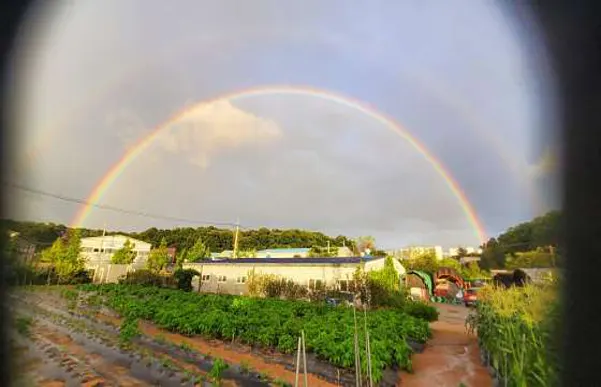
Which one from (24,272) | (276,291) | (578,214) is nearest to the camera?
(578,214)

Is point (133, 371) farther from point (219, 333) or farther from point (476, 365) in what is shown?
point (476, 365)

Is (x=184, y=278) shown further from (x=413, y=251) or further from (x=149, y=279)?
Result: (x=413, y=251)

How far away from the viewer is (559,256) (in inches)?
32.5

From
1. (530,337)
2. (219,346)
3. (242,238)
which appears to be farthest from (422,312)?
(242,238)

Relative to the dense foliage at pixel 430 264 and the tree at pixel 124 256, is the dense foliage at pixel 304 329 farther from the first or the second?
the dense foliage at pixel 430 264

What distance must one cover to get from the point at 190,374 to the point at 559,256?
492 centimetres

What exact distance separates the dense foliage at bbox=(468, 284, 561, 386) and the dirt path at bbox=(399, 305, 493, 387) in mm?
521

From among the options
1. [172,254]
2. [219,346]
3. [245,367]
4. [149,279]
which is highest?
[172,254]

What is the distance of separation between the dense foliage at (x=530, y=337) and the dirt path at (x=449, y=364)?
0.52 metres

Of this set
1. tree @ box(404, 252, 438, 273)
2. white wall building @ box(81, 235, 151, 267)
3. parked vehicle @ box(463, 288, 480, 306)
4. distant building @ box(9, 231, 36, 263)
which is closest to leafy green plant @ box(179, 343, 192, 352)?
distant building @ box(9, 231, 36, 263)

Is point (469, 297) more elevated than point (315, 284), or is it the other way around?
point (315, 284)

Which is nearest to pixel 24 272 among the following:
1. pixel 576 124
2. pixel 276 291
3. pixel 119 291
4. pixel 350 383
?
pixel 576 124

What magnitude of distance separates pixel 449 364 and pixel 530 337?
363cm

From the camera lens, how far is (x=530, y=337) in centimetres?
242
